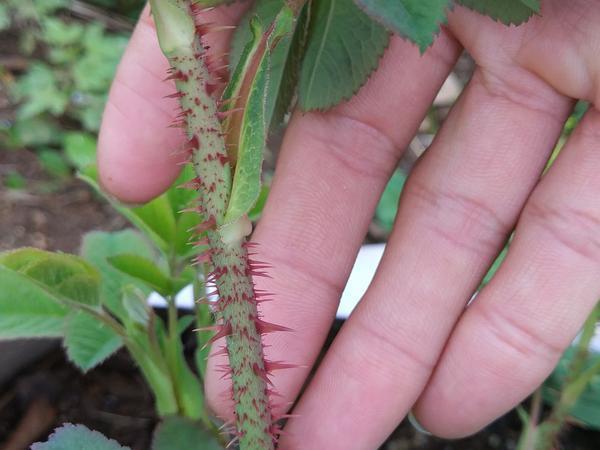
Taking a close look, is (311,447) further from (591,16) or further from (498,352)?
(591,16)

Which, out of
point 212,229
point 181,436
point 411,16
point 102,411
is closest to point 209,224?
point 212,229

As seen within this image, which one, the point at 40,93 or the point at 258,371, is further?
the point at 40,93

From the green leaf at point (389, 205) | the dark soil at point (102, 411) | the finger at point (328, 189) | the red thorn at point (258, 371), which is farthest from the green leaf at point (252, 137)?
the green leaf at point (389, 205)

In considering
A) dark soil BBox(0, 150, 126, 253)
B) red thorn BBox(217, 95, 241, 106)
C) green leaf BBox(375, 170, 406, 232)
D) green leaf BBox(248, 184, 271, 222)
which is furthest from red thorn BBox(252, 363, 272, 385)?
dark soil BBox(0, 150, 126, 253)

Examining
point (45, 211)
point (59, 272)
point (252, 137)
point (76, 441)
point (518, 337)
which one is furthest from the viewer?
point (45, 211)

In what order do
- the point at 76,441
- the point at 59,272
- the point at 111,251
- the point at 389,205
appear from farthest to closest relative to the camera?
the point at 389,205 → the point at 111,251 → the point at 59,272 → the point at 76,441

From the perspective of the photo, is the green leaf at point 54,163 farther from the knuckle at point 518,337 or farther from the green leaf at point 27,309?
the knuckle at point 518,337

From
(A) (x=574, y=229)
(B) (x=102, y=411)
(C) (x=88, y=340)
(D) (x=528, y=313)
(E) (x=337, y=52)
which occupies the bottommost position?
(B) (x=102, y=411)

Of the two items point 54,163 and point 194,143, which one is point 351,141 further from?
point 54,163
